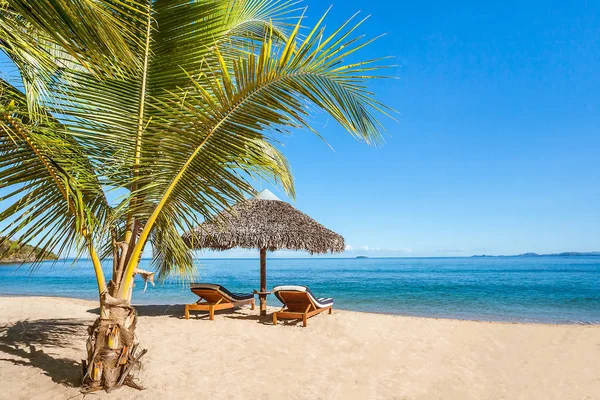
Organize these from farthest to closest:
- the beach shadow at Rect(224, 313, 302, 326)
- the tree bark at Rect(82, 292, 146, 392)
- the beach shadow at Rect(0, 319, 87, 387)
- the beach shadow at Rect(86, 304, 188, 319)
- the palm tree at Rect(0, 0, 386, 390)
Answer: the beach shadow at Rect(86, 304, 188, 319)
the beach shadow at Rect(224, 313, 302, 326)
the beach shadow at Rect(0, 319, 87, 387)
the tree bark at Rect(82, 292, 146, 392)
the palm tree at Rect(0, 0, 386, 390)

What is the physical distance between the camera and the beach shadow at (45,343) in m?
3.70

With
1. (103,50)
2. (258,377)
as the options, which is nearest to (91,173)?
(103,50)

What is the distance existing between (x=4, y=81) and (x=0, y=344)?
3224 millimetres

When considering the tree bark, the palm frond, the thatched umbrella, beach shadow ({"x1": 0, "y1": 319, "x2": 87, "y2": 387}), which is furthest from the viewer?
the thatched umbrella

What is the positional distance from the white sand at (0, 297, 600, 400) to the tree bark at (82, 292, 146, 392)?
112 millimetres

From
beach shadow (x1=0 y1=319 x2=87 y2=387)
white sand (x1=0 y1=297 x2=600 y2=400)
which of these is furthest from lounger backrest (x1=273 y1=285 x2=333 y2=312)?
beach shadow (x1=0 y1=319 x2=87 y2=387)

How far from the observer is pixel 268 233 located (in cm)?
764

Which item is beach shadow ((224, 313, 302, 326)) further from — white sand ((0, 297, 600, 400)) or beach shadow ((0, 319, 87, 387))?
beach shadow ((0, 319, 87, 387))

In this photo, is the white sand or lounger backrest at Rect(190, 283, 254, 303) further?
lounger backrest at Rect(190, 283, 254, 303)

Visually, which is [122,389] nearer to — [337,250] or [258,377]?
[258,377]

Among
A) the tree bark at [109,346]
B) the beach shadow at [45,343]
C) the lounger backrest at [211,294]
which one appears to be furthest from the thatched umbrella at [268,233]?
the tree bark at [109,346]

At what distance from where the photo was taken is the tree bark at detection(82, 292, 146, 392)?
3.17 m

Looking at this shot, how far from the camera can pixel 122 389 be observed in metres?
3.34

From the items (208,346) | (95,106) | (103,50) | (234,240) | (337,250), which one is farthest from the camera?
(337,250)
